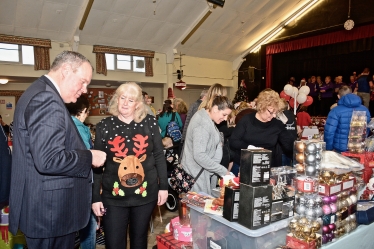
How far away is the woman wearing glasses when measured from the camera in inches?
102

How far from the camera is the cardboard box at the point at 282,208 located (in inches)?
53.6

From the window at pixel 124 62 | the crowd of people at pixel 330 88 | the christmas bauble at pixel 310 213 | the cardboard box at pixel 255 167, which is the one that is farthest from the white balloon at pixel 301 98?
the window at pixel 124 62

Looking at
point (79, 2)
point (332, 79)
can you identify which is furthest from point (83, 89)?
point (332, 79)

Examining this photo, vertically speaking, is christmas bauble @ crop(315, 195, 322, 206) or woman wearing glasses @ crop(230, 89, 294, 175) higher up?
woman wearing glasses @ crop(230, 89, 294, 175)

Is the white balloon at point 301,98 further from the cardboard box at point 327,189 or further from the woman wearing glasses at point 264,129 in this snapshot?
the cardboard box at point 327,189

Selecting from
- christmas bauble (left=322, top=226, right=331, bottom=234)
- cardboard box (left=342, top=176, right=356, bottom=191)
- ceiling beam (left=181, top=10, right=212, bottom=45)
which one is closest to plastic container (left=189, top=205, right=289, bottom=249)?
christmas bauble (left=322, top=226, right=331, bottom=234)

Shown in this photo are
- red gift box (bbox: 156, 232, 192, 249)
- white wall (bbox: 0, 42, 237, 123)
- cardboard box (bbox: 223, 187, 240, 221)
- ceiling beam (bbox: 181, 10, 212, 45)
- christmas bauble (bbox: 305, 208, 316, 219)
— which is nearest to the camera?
cardboard box (bbox: 223, 187, 240, 221)

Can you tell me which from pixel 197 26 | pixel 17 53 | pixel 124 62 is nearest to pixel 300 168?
pixel 197 26

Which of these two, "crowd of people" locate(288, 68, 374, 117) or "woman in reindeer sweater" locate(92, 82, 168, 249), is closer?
"woman in reindeer sweater" locate(92, 82, 168, 249)

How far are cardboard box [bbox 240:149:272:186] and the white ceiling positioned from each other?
704 centimetres

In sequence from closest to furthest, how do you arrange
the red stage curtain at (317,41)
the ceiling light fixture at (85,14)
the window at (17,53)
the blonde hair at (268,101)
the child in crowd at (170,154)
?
the blonde hair at (268,101) → the child in crowd at (170,154) → the ceiling light fixture at (85,14) → the window at (17,53) → the red stage curtain at (317,41)

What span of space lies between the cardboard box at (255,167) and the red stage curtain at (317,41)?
9.45m

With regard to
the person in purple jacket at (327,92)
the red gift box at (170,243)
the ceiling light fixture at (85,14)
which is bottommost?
the red gift box at (170,243)

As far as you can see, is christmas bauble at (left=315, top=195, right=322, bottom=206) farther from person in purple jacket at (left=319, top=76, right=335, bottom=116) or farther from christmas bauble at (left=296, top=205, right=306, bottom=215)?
person in purple jacket at (left=319, top=76, right=335, bottom=116)
